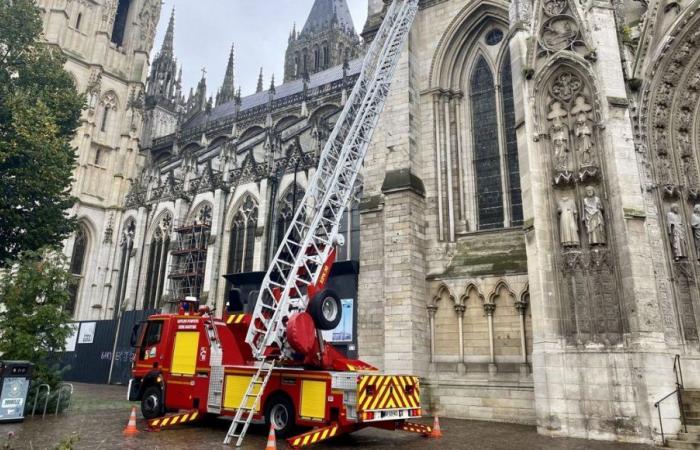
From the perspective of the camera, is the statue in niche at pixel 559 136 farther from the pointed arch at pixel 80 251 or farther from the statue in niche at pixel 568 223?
the pointed arch at pixel 80 251

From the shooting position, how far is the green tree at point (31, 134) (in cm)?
1545

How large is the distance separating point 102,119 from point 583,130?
35010mm

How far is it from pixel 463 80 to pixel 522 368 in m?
8.99

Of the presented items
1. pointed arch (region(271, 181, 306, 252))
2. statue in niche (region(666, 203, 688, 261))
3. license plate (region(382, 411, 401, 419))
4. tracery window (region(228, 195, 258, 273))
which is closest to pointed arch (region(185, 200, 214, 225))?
tracery window (region(228, 195, 258, 273))

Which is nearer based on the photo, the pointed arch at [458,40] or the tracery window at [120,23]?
the pointed arch at [458,40]

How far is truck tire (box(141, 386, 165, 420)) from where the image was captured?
10461mm

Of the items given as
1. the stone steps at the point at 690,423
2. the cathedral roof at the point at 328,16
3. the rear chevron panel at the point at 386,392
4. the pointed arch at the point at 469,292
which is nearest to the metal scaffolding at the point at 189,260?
the pointed arch at the point at 469,292

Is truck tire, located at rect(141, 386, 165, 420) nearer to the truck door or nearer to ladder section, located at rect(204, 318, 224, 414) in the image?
the truck door

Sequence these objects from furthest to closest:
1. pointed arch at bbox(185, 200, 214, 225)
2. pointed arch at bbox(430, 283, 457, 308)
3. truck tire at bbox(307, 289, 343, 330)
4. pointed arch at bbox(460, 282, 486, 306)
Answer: pointed arch at bbox(185, 200, 214, 225) < pointed arch at bbox(430, 283, 457, 308) < pointed arch at bbox(460, 282, 486, 306) < truck tire at bbox(307, 289, 343, 330)

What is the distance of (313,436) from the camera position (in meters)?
7.62

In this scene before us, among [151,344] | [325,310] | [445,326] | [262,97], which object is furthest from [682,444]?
[262,97]

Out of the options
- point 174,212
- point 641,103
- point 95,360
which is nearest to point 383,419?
point 641,103

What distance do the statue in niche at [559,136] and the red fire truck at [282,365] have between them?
496 cm

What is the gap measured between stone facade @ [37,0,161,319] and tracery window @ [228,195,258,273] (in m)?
11.4
